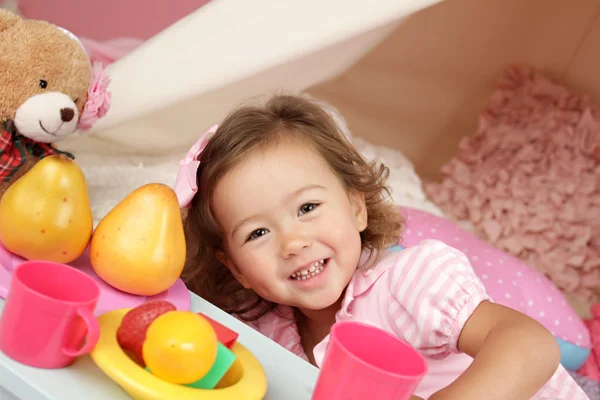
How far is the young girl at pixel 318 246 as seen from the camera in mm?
1099

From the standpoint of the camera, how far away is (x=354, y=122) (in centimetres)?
260

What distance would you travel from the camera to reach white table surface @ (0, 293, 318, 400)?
27.6 inches

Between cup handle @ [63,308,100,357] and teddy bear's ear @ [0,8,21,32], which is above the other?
teddy bear's ear @ [0,8,21,32]

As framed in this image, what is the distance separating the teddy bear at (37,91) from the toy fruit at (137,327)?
50cm

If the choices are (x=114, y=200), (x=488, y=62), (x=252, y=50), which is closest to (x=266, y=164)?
(x=252, y=50)

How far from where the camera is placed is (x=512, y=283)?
5.69ft

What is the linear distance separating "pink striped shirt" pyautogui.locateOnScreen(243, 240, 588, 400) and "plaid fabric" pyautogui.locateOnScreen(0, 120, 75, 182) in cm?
57

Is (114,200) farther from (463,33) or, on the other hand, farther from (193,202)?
(463,33)

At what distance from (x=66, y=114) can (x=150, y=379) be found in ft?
2.24

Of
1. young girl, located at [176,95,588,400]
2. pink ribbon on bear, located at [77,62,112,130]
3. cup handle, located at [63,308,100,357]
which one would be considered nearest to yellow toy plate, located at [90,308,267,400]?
cup handle, located at [63,308,100,357]

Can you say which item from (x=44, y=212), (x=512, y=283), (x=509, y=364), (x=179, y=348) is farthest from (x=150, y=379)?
(x=512, y=283)

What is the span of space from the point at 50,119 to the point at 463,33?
5.34 feet

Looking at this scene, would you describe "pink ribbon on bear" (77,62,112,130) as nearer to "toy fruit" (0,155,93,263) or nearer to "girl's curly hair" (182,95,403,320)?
"girl's curly hair" (182,95,403,320)

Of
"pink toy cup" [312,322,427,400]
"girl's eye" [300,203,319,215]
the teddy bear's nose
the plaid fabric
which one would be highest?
"pink toy cup" [312,322,427,400]
